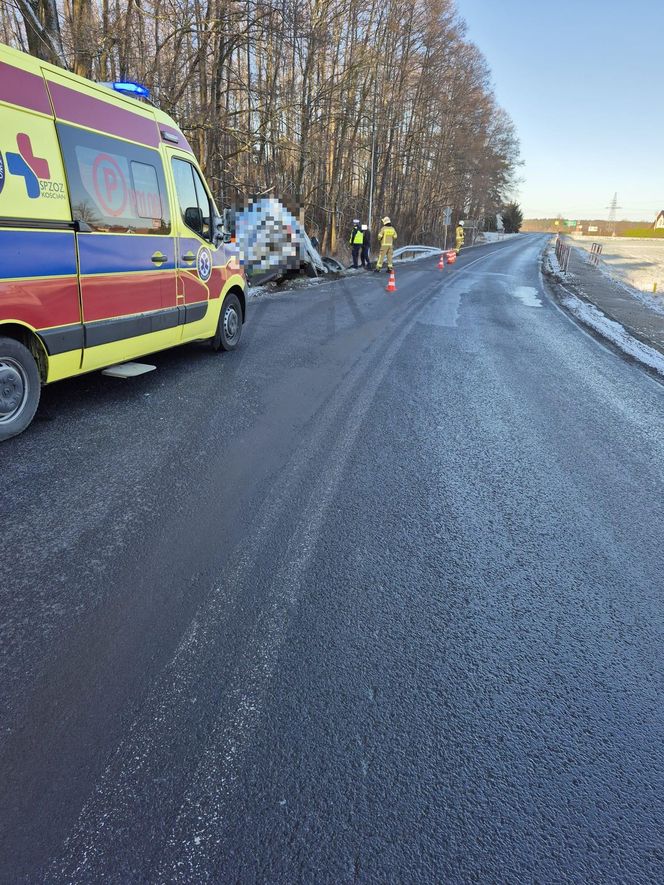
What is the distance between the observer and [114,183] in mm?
5227

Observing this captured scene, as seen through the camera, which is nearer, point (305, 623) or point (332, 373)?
point (305, 623)

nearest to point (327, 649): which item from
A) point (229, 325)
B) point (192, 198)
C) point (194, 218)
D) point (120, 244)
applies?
point (120, 244)

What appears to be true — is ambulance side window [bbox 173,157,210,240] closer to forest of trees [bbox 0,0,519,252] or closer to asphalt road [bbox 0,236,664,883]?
asphalt road [bbox 0,236,664,883]

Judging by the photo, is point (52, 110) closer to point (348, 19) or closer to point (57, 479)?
point (57, 479)

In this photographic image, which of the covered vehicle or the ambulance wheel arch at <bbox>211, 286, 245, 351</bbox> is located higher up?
the covered vehicle

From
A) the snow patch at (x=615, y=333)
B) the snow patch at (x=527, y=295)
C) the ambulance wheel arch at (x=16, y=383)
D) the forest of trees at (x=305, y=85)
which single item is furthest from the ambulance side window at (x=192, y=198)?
the snow patch at (x=527, y=295)

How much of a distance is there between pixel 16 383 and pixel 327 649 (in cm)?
350

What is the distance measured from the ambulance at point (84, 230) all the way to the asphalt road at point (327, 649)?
709mm

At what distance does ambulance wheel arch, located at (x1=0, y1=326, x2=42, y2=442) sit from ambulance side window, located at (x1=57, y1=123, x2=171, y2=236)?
121 centimetres

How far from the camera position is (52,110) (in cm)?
447

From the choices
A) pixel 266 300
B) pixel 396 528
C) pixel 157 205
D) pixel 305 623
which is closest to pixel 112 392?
pixel 157 205

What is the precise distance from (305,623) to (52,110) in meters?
4.43

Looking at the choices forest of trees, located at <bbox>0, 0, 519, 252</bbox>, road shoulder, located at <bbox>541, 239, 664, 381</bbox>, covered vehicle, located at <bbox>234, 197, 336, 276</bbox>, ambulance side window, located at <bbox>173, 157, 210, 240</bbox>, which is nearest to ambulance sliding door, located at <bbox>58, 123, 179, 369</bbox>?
ambulance side window, located at <bbox>173, 157, 210, 240</bbox>

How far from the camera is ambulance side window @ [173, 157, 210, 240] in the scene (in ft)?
21.1
